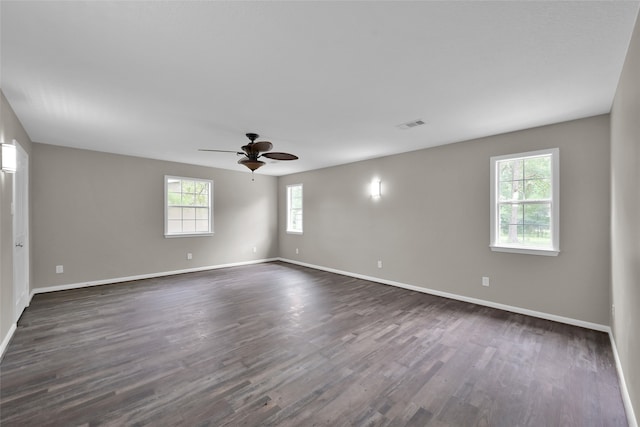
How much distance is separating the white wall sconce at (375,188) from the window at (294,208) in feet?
7.88

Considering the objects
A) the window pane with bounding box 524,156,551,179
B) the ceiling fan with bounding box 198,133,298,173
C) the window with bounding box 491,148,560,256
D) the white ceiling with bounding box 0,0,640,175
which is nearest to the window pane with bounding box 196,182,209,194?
the white ceiling with bounding box 0,0,640,175

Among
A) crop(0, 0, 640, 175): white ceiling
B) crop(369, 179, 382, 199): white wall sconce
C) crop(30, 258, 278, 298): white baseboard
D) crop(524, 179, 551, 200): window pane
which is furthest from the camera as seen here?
crop(369, 179, 382, 199): white wall sconce

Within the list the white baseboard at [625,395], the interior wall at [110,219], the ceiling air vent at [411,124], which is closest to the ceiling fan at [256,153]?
the ceiling air vent at [411,124]

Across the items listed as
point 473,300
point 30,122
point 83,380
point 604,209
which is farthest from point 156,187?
point 604,209

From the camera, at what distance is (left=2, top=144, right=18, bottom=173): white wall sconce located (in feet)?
8.93

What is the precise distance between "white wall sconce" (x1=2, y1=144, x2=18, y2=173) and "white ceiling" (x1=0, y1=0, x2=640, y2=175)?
1.80 ft

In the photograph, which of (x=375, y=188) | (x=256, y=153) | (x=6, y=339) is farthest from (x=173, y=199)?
(x=375, y=188)

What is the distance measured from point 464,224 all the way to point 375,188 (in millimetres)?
1818

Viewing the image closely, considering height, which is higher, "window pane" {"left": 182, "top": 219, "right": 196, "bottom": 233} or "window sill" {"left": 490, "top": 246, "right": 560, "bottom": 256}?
"window pane" {"left": 182, "top": 219, "right": 196, "bottom": 233}

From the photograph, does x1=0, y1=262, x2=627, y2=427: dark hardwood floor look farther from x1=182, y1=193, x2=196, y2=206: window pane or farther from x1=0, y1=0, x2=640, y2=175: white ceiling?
x1=182, y1=193, x2=196, y2=206: window pane

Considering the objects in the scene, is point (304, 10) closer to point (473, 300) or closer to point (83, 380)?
point (83, 380)

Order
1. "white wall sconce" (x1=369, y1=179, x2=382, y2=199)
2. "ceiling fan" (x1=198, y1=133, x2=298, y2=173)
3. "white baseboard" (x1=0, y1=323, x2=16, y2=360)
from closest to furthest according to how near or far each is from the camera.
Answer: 1. "white baseboard" (x1=0, y1=323, x2=16, y2=360)
2. "ceiling fan" (x1=198, y1=133, x2=298, y2=173)
3. "white wall sconce" (x1=369, y1=179, x2=382, y2=199)

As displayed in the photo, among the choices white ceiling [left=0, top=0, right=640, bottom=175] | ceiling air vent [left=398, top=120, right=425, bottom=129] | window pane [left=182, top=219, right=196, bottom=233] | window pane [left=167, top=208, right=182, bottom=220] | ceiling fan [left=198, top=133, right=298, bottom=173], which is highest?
white ceiling [left=0, top=0, right=640, bottom=175]

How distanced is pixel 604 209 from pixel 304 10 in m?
3.88
